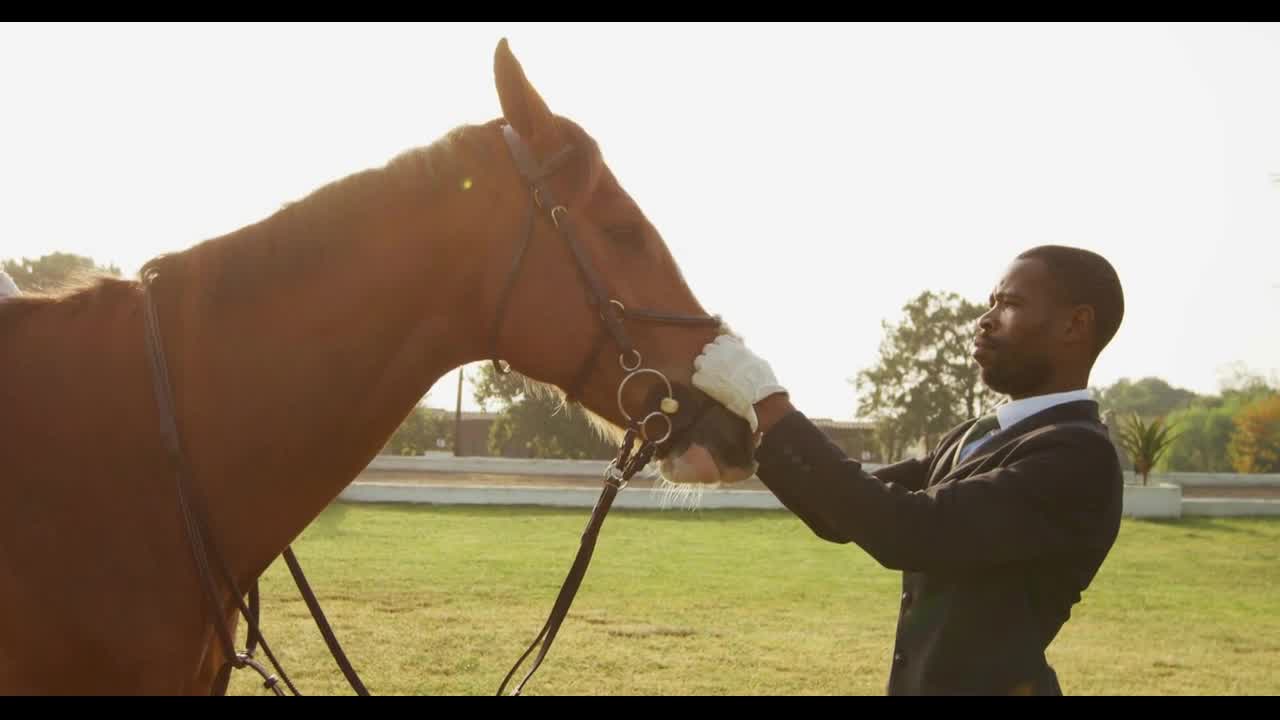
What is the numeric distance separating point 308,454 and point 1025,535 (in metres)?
1.89

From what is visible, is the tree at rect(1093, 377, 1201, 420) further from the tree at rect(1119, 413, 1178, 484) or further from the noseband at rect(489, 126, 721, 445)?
the noseband at rect(489, 126, 721, 445)

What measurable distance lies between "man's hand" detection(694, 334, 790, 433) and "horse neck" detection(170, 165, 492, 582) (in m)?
0.67

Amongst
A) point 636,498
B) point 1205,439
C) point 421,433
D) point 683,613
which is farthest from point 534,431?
point 1205,439

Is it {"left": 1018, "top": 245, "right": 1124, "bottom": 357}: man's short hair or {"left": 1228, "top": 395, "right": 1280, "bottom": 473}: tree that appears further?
{"left": 1228, "top": 395, "right": 1280, "bottom": 473}: tree

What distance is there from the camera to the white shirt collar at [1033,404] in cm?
292

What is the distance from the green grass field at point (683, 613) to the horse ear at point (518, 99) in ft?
19.8

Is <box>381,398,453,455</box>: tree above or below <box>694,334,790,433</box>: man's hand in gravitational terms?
below

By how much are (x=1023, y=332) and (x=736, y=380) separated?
0.97 m

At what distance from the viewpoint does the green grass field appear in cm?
847

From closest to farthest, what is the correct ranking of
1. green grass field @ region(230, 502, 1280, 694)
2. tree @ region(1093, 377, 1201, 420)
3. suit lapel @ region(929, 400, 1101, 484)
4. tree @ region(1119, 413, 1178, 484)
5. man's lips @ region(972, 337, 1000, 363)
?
suit lapel @ region(929, 400, 1101, 484) → man's lips @ region(972, 337, 1000, 363) → green grass field @ region(230, 502, 1280, 694) → tree @ region(1119, 413, 1178, 484) → tree @ region(1093, 377, 1201, 420)

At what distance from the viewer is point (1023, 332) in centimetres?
296

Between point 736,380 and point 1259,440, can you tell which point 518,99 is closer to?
point 736,380

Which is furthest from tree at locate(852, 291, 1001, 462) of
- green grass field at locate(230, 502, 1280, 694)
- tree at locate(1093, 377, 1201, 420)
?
tree at locate(1093, 377, 1201, 420)
